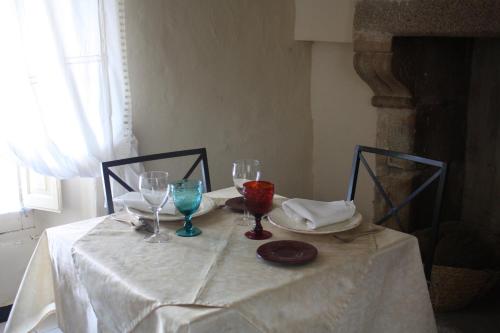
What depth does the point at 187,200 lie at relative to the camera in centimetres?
141

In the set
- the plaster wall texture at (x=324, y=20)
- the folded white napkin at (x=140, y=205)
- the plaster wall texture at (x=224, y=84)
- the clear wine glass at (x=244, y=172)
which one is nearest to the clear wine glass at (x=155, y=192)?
the folded white napkin at (x=140, y=205)

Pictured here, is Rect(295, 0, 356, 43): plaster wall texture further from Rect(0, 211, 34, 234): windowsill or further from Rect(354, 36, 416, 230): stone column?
Rect(0, 211, 34, 234): windowsill

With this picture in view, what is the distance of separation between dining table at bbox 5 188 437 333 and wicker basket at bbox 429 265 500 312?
87cm

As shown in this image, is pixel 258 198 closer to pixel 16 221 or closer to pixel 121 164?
pixel 121 164

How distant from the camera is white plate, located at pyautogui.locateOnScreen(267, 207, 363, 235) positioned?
4.66 ft

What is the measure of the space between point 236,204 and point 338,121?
4.74 ft

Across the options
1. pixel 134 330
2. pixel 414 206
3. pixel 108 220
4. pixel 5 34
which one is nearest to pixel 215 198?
pixel 108 220

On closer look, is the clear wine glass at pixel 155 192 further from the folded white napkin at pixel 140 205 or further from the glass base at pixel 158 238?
the folded white napkin at pixel 140 205

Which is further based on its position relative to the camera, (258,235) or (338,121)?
(338,121)

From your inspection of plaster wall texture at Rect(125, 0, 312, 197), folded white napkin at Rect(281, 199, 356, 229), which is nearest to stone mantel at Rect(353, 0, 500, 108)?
plaster wall texture at Rect(125, 0, 312, 197)

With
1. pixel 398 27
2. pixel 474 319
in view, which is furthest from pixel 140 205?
pixel 474 319

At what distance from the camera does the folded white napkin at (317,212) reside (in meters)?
1.44

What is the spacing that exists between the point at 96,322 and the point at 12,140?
0.89m

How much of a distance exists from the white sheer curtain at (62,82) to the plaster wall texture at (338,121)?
124 centimetres
